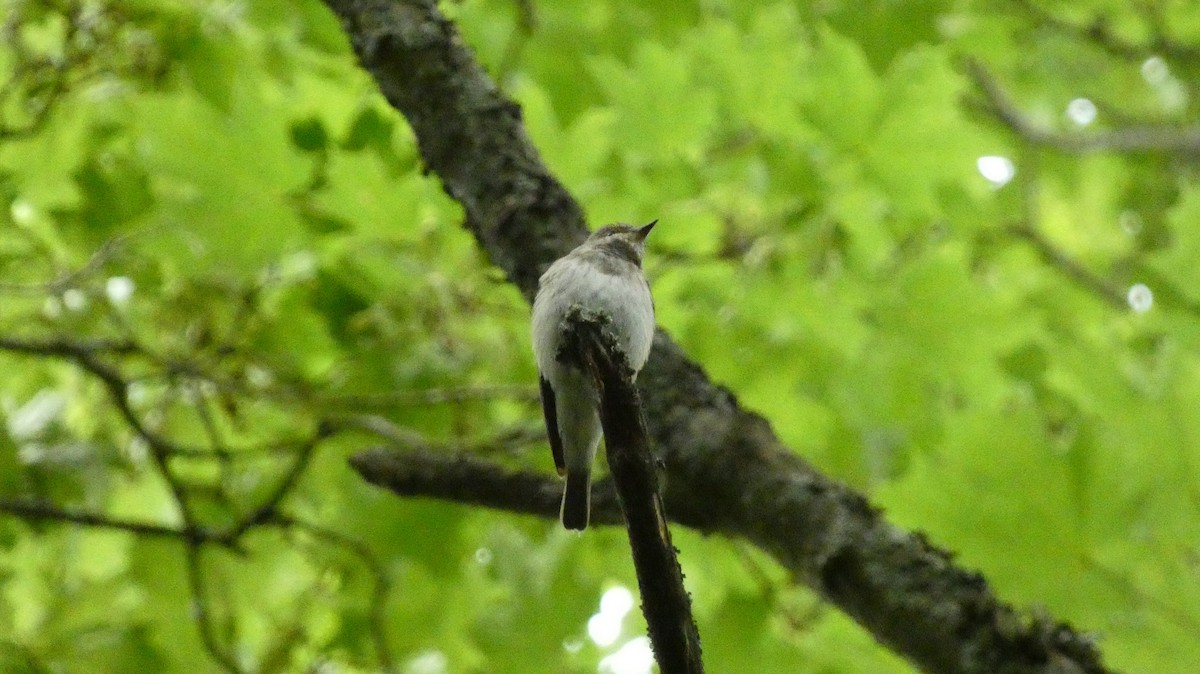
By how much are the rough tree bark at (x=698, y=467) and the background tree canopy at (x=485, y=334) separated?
0.48m

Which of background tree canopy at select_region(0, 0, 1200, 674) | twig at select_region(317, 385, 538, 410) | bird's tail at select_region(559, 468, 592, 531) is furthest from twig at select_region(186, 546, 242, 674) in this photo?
bird's tail at select_region(559, 468, 592, 531)

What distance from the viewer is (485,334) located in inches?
151

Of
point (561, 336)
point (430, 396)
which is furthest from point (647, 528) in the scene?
point (430, 396)

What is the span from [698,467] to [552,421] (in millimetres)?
381

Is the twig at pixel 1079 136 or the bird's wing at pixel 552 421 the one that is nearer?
the bird's wing at pixel 552 421

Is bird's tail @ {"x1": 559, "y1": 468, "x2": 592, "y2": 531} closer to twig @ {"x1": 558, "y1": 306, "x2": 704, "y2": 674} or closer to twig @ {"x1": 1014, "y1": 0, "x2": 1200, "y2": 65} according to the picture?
twig @ {"x1": 558, "y1": 306, "x2": 704, "y2": 674}

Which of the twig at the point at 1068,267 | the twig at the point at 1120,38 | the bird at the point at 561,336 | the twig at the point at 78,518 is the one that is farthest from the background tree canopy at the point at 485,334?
the twig at the point at 1068,267

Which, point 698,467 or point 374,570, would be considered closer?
point 698,467

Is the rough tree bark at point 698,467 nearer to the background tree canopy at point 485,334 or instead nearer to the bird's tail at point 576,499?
the bird's tail at point 576,499

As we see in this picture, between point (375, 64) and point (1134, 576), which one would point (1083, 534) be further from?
point (375, 64)

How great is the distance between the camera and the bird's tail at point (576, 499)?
7.04 ft

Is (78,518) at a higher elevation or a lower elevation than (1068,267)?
lower

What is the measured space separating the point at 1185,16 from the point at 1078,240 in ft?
6.24

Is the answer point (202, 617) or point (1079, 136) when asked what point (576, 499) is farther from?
point (1079, 136)
